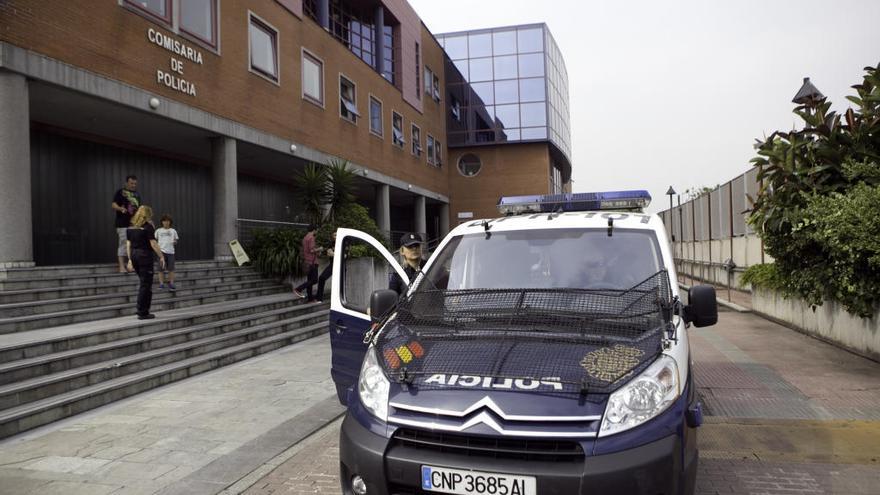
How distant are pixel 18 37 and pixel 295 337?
6.32 meters

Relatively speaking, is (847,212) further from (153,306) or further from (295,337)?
(153,306)

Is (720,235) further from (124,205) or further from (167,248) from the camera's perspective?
(124,205)

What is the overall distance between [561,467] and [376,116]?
73.3ft

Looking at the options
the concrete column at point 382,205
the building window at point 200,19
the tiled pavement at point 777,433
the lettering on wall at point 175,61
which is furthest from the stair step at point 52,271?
the concrete column at point 382,205

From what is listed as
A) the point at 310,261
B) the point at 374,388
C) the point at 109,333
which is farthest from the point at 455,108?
the point at 374,388

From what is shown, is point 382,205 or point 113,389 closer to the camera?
point 113,389

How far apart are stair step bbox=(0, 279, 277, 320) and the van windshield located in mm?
6313

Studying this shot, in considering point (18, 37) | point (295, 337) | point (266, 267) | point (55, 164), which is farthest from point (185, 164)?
point (295, 337)

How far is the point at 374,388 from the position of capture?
2963 millimetres

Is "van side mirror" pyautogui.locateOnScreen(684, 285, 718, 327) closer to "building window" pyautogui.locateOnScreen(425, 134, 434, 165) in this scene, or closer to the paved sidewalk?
the paved sidewalk

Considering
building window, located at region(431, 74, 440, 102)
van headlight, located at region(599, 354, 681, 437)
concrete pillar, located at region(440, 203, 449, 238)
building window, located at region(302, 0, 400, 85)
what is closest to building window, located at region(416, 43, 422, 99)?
building window, located at region(302, 0, 400, 85)

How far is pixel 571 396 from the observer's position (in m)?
2.58

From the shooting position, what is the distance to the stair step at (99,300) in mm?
7512

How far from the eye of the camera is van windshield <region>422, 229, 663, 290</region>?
3680 mm
